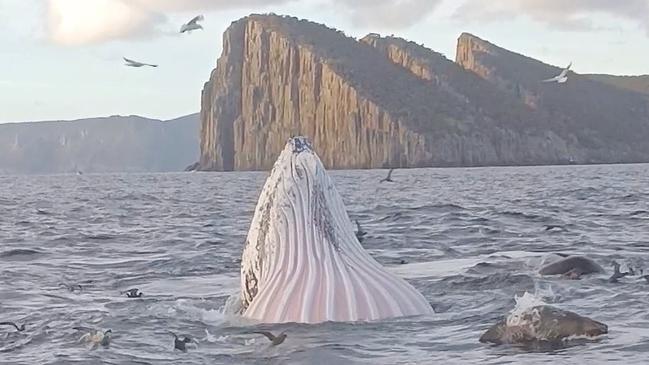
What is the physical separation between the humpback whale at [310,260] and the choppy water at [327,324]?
189 millimetres

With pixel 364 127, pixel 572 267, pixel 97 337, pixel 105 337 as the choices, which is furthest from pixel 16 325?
pixel 364 127

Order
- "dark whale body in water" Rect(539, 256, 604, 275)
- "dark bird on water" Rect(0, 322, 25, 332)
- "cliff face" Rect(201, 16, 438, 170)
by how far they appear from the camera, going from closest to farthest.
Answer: "dark bird on water" Rect(0, 322, 25, 332) → "dark whale body in water" Rect(539, 256, 604, 275) → "cliff face" Rect(201, 16, 438, 170)

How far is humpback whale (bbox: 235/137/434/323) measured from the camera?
894 centimetres

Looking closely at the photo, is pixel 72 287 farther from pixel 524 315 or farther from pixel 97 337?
pixel 524 315

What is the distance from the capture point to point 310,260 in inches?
354

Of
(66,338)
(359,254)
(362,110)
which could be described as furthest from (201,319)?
(362,110)

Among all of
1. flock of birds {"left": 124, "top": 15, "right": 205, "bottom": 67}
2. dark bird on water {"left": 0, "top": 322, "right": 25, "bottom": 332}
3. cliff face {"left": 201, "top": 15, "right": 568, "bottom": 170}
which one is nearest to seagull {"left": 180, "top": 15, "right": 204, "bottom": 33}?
flock of birds {"left": 124, "top": 15, "right": 205, "bottom": 67}

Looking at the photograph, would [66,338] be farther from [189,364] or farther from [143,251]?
[143,251]

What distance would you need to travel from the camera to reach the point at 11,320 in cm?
1220

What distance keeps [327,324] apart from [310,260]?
1.77 feet

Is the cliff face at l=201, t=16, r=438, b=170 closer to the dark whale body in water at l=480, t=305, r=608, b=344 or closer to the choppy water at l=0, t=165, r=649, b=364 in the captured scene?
the choppy water at l=0, t=165, r=649, b=364

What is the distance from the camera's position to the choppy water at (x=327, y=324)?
920cm

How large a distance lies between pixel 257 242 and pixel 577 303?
13.7 ft

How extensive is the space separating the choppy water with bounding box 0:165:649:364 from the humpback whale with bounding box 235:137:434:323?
189 mm
